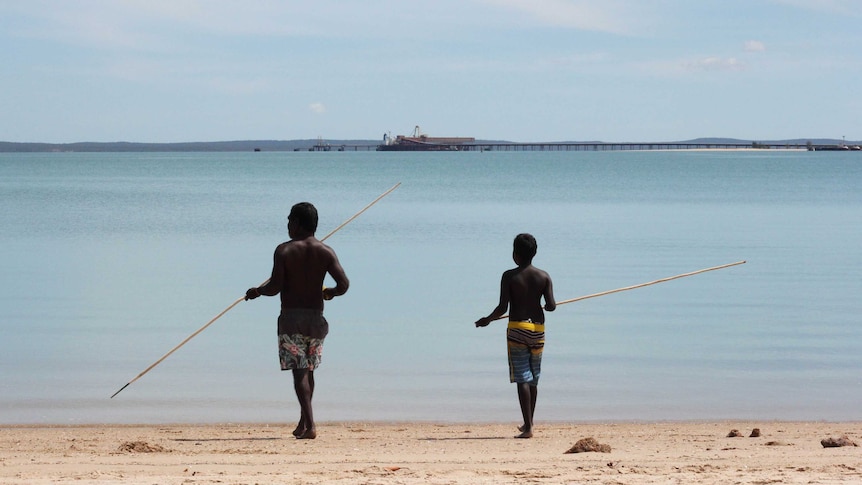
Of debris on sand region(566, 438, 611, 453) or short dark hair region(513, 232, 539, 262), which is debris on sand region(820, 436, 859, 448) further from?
short dark hair region(513, 232, 539, 262)

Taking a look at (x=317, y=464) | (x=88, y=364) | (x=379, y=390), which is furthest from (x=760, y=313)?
(x=317, y=464)

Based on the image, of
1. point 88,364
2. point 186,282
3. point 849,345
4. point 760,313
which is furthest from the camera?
point 186,282

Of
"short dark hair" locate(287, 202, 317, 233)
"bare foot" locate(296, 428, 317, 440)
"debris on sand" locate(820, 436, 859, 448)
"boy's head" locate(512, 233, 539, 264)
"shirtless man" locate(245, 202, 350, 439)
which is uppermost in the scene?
"short dark hair" locate(287, 202, 317, 233)

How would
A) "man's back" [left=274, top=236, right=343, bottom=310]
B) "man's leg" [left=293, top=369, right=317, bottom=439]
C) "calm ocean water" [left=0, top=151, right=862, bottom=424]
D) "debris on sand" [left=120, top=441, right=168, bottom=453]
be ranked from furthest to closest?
"calm ocean water" [left=0, top=151, right=862, bottom=424] → "man's leg" [left=293, top=369, right=317, bottom=439] → "man's back" [left=274, top=236, right=343, bottom=310] → "debris on sand" [left=120, top=441, right=168, bottom=453]

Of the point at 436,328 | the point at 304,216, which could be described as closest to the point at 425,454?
the point at 304,216

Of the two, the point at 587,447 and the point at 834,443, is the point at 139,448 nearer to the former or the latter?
the point at 587,447

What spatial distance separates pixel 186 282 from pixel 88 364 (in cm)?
706

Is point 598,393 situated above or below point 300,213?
below

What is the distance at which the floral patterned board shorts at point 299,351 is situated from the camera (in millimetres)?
7402

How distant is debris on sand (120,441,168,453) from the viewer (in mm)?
7102

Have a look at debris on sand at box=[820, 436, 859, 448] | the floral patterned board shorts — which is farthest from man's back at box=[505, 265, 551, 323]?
debris on sand at box=[820, 436, 859, 448]

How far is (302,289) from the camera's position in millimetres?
7371

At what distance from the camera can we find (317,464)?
6.55m

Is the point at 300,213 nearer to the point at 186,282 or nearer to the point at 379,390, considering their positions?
the point at 379,390
